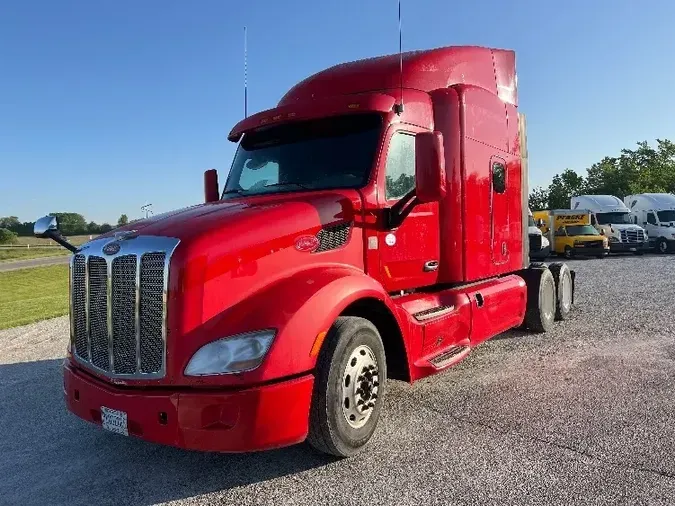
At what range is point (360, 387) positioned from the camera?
4062 mm

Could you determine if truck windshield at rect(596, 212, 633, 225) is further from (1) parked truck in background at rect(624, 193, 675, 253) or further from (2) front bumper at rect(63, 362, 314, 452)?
(2) front bumper at rect(63, 362, 314, 452)

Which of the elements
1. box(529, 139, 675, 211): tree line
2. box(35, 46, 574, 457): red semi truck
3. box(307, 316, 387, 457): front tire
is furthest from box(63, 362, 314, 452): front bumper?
box(529, 139, 675, 211): tree line

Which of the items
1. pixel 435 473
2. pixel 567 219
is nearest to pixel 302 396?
pixel 435 473

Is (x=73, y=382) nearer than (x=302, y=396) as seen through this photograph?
No

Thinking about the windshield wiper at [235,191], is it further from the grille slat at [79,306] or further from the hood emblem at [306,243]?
the grille slat at [79,306]

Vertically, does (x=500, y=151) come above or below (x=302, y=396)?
above

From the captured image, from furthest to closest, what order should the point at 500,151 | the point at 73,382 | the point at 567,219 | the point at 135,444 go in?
1. the point at 567,219
2. the point at 500,151
3. the point at 135,444
4. the point at 73,382

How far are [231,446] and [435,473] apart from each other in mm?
1373

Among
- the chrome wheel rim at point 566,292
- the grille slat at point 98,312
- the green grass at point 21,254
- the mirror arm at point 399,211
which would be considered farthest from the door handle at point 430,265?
the green grass at point 21,254

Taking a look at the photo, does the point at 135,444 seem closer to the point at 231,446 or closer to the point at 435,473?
the point at 231,446

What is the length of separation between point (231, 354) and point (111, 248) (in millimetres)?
1213

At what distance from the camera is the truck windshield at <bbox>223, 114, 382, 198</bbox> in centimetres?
484

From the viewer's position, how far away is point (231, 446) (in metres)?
3.39

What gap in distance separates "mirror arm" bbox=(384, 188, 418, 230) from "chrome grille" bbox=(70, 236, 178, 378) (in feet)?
6.39
